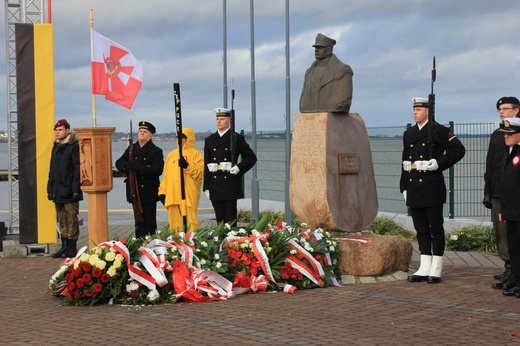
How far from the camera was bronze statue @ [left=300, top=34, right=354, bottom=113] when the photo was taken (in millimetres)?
12961

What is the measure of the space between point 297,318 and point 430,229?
10.4 ft

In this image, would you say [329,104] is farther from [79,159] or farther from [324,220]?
[79,159]

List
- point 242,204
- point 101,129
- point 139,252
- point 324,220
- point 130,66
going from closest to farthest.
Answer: point 139,252 < point 324,220 < point 101,129 < point 130,66 < point 242,204

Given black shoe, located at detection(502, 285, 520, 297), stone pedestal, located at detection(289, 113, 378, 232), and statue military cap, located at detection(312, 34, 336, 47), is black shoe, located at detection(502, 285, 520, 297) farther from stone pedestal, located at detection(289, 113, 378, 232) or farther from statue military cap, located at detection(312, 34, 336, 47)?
statue military cap, located at detection(312, 34, 336, 47)

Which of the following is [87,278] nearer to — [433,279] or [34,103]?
[433,279]

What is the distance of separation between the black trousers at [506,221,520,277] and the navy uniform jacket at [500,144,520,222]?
13cm

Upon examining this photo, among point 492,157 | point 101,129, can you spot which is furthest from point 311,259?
point 101,129

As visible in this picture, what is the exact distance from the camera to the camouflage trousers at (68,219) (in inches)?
611

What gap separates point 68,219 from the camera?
1554cm

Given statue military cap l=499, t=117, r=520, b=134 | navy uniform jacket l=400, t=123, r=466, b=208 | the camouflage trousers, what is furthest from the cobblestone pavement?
the camouflage trousers

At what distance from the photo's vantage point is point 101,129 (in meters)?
14.8

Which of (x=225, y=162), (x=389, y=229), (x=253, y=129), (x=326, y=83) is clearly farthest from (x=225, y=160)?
(x=253, y=129)

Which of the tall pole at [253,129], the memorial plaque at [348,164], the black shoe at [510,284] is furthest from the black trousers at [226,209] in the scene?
the tall pole at [253,129]

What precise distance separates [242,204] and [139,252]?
1429 centimetres
